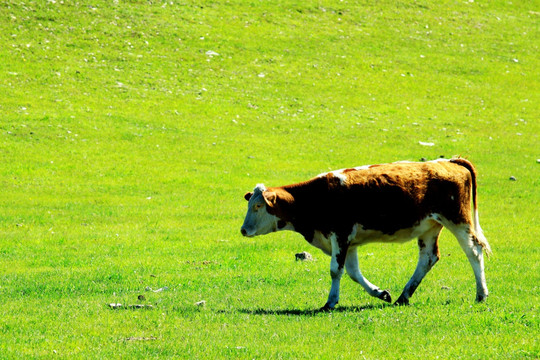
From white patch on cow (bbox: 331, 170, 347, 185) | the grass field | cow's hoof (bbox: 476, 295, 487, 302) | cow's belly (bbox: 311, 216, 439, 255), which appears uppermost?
white patch on cow (bbox: 331, 170, 347, 185)

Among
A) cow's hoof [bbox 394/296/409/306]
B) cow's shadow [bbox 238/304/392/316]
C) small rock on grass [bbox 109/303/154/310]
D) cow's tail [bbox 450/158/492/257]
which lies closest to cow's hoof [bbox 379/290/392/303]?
cow's hoof [bbox 394/296/409/306]

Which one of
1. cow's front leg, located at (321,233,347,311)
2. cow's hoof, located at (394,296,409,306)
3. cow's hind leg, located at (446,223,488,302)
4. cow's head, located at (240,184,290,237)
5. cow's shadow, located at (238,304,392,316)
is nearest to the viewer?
cow's shadow, located at (238,304,392,316)

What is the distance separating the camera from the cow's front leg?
12.5 m

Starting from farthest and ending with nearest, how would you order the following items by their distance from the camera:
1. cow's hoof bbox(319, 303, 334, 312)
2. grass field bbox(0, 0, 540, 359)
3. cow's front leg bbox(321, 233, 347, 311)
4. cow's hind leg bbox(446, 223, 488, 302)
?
cow's hind leg bbox(446, 223, 488, 302) → cow's front leg bbox(321, 233, 347, 311) → cow's hoof bbox(319, 303, 334, 312) → grass field bbox(0, 0, 540, 359)

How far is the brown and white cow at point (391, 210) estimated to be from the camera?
12.8m

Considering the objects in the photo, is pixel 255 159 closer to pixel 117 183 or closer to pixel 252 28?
pixel 117 183

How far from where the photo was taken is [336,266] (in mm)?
12805

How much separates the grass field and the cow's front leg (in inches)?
8.1

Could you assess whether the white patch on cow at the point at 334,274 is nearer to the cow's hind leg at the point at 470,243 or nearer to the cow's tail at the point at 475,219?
the cow's hind leg at the point at 470,243

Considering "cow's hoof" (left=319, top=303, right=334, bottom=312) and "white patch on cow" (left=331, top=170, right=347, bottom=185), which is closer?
"cow's hoof" (left=319, top=303, right=334, bottom=312)

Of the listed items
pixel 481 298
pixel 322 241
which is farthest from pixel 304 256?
pixel 481 298

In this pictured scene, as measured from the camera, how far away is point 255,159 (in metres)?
32.5

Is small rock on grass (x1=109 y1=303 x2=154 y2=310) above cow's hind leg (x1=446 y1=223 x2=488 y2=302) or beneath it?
beneath

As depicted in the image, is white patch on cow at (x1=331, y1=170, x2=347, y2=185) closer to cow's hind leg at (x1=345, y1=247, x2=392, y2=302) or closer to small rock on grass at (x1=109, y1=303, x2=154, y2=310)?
cow's hind leg at (x1=345, y1=247, x2=392, y2=302)
